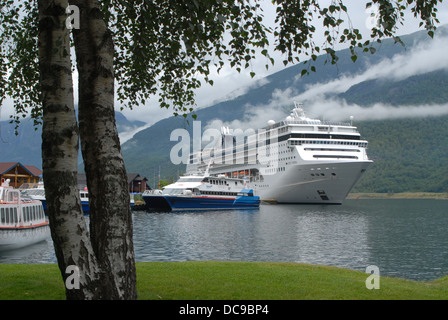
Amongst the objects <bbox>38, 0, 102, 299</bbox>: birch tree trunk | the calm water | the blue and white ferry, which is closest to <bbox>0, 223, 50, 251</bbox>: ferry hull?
the calm water

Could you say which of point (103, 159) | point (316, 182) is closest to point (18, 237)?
point (103, 159)

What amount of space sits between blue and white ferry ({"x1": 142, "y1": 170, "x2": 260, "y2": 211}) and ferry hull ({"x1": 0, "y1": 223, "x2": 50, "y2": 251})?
2978cm

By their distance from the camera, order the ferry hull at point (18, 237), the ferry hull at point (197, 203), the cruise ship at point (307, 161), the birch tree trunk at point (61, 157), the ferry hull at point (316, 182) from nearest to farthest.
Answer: the birch tree trunk at point (61, 157), the ferry hull at point (18, 237), the ferry hull at point (197, 203), the ferry hull at point (316, 182), the cruise ship at point (307, 161)

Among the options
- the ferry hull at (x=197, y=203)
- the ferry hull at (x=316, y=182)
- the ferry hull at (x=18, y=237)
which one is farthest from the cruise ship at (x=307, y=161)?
the ferry hull at (x=18, y=237)

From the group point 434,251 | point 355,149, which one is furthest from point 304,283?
point 355,149

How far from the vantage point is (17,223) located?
21.5 metres

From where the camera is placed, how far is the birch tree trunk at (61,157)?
4.51 meters

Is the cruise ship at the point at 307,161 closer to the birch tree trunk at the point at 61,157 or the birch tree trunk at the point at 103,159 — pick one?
the birch tree trunk at the point at 103,159

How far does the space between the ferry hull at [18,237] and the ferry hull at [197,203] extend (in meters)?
29.8

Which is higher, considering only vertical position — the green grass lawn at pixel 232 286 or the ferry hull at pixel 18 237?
the green grass lawn at pixel 232 286

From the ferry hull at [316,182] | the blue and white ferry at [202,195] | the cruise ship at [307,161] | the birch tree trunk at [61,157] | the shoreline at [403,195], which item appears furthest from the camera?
the shoreline at [403,195]

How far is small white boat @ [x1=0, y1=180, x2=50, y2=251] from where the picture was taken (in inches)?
797

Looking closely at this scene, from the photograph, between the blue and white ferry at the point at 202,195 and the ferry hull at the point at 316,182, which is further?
the ferry hull at the point at 316,182

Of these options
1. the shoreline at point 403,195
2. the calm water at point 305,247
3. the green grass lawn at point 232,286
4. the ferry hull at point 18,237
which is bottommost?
the shoreline at point 403,195
